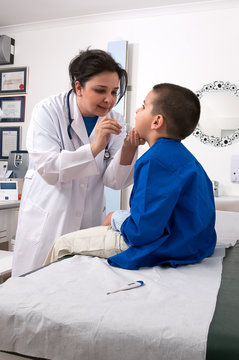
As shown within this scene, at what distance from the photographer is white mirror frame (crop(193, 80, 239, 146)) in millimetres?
3412

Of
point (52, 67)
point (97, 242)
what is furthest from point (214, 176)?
point (97, 242)

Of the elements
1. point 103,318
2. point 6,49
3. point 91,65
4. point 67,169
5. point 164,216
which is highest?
point 6,49

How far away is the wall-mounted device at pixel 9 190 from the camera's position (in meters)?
2.87

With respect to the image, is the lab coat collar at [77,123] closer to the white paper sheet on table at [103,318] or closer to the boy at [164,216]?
the boy at [164,216]

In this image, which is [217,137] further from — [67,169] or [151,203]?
[151,203]

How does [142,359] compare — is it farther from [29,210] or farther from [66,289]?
[29,210]

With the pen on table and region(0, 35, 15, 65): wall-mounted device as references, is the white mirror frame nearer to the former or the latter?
region(0, 35, 15, 65): wall-mounted device

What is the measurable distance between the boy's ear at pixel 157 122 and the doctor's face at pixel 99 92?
1.49 feet

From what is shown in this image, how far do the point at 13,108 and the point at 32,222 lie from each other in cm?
311

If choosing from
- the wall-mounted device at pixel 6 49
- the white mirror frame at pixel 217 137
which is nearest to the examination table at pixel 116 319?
the white mirror frame at pixel 217 137

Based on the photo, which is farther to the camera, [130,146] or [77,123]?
[77,123]

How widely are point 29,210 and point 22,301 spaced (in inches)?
35.6

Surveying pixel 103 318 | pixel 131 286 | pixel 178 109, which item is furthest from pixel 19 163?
pixel 103 318

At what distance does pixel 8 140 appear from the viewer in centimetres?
435
